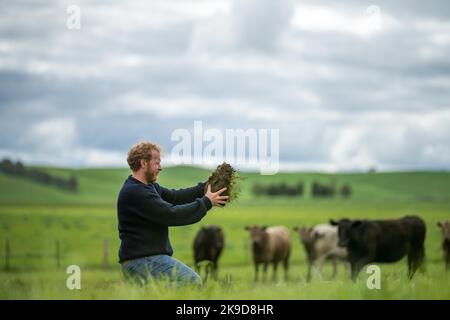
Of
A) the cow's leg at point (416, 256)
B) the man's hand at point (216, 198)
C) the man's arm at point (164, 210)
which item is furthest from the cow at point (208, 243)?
the man's arm at point (164, 210)

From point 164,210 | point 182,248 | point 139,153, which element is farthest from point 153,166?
point 182,248

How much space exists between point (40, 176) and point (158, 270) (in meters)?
170

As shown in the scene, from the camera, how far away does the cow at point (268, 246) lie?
3069 centimetres

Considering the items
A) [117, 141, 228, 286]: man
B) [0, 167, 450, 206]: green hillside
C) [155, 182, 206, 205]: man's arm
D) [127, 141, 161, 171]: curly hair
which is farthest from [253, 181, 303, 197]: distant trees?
[127, 141, 161, 171]: curly hair

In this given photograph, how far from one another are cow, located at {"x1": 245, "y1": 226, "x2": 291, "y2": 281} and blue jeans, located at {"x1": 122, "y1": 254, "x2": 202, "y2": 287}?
2239 cm

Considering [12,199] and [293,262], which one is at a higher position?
[12,199]

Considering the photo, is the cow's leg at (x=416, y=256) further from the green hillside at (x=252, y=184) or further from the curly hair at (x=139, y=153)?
the green hillside at (x=252, y=184)

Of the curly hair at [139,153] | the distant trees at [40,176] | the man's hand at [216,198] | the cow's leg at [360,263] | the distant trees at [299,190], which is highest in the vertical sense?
the distant trees at [40,176]

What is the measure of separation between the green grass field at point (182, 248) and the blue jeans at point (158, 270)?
0.24 meters

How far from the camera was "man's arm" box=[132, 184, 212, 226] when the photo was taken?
7586 millimetres
